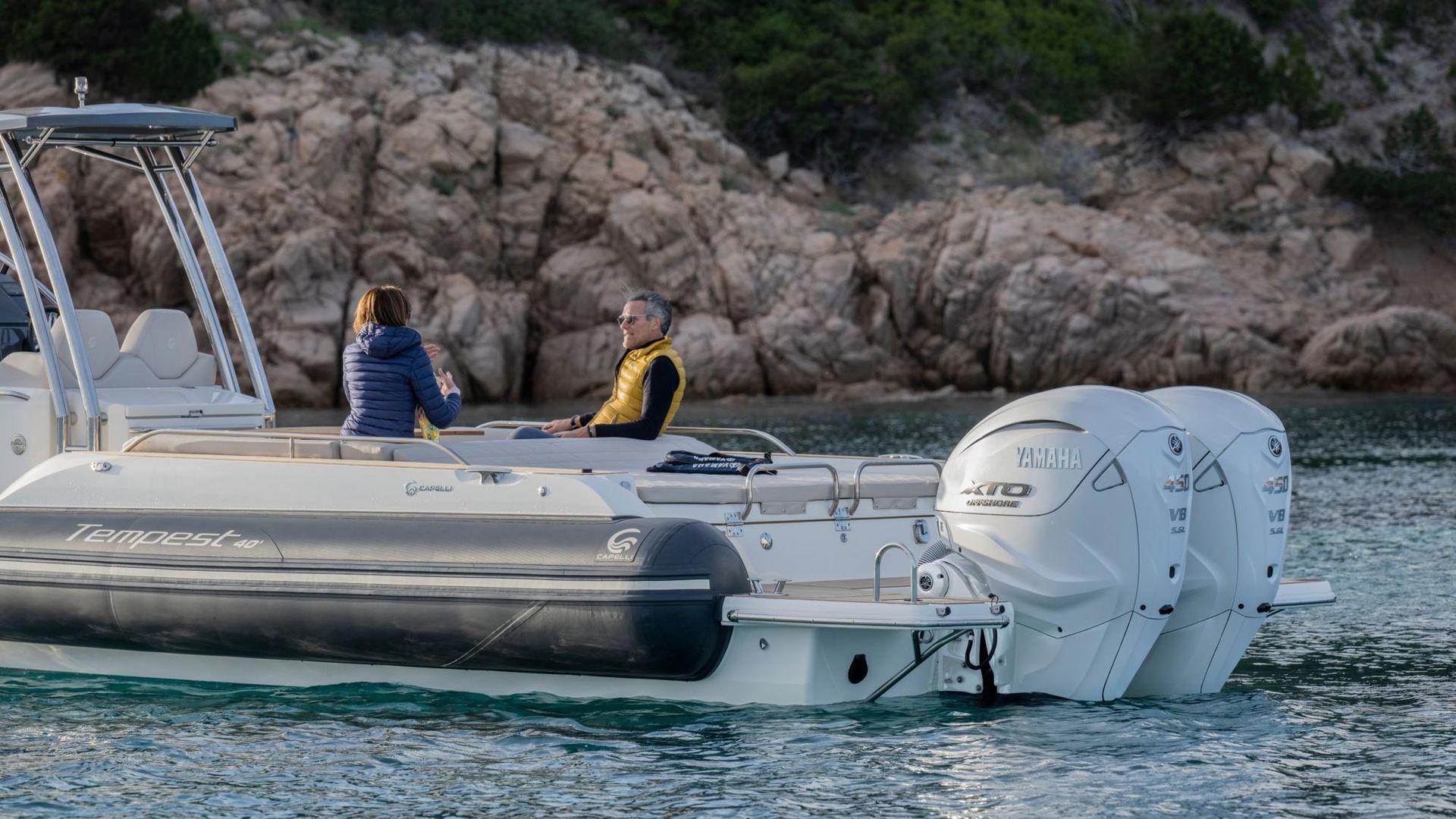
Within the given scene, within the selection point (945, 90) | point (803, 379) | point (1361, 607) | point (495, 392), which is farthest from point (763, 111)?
point (1361, 607)

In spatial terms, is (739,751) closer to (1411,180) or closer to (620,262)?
(620,262)

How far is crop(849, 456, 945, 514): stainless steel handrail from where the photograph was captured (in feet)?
25.1

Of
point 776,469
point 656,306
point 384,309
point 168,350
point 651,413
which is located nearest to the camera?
point 776,469

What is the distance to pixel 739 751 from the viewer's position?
21.7 ft

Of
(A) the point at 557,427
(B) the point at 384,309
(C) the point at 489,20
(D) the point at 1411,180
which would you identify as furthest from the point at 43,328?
(D) the point at 1411,180

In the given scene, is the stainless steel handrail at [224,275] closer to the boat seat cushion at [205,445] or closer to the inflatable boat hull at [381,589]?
the boat seat cushion at [205,445]

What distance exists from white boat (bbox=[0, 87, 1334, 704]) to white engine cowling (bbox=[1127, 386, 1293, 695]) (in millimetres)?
10

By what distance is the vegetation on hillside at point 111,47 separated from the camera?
117 ft

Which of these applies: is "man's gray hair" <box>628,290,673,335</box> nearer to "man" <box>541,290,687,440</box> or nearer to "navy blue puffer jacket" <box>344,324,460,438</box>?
"man" <box>541,290,687,440</box>

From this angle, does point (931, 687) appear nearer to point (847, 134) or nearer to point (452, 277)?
point (452, 277)

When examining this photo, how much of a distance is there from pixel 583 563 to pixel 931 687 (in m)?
1.52

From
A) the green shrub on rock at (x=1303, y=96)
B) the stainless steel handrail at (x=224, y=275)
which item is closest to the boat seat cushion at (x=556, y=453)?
the stainless steel handrail at (x=224, y=275)

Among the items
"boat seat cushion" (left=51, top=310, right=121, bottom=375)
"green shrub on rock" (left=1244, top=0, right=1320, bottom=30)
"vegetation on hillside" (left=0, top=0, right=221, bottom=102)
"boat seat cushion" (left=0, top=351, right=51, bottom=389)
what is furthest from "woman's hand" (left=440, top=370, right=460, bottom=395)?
"green shrub on rock" (left=1244, top=0, right=1320, bottom=30)

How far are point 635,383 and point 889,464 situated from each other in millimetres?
1285
